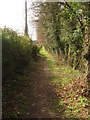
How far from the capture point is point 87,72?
6.15 metres

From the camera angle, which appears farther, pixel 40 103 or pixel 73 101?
pixel 73 101

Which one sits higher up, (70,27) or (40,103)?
(70,27)

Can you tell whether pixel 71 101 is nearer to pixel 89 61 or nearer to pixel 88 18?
pixel 89 61

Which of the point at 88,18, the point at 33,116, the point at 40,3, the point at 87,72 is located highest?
the point at 40,3

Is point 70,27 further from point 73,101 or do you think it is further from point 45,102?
point 45,102

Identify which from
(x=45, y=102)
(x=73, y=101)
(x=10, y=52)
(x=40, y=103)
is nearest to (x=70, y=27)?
(x=10, y=52)

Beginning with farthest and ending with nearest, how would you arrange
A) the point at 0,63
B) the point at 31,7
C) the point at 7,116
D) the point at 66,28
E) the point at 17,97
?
1. the point at 31,7
2. the point at 66,28
3. the point at 17,97
4. the point at 0,63
5. the point at 7,116

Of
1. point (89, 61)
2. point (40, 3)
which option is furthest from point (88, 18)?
point (40, 3)

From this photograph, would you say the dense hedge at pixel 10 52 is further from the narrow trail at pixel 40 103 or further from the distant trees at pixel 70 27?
the distant trees at pixel 70 27

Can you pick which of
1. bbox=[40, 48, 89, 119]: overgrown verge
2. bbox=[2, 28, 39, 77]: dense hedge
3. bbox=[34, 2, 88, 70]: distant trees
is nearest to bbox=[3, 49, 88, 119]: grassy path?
bbox=[40, 48, 89, 119]: overgrown verge

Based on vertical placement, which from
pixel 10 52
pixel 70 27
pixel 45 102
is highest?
pixel 70 27

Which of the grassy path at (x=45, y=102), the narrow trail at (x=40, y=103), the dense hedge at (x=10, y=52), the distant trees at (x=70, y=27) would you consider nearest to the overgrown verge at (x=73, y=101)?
the grassy path at (x=45, y=102)

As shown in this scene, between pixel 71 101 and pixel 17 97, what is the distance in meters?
2.11

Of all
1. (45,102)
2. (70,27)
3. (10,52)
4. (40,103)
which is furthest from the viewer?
(70,27)
